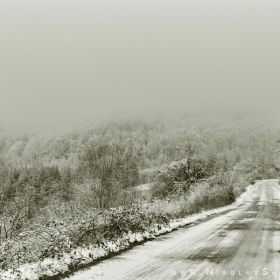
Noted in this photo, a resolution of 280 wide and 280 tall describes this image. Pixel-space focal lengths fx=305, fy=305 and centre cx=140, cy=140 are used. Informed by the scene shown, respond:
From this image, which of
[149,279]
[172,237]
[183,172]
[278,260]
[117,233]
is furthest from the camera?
[183,172]

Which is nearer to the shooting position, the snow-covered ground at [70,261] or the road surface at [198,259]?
the snow-covered ground at [70,261]

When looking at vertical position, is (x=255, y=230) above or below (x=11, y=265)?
below

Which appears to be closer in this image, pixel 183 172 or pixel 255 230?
pixel 255 230

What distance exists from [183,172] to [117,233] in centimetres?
2131

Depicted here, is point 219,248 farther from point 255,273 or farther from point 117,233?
point 117,233

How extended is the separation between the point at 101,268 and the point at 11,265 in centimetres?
201

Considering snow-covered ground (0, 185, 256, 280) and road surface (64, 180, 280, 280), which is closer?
snow-covered ground (0, 185, 256, 280)

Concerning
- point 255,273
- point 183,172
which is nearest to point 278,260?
point 255,273

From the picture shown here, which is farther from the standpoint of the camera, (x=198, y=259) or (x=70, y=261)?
(x=198, y=259)

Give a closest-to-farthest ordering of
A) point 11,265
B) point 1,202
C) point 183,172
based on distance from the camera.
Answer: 1. point 11,265
2. point 1,202
3. point 183,172

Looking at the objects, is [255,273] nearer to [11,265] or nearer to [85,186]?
[11,265]

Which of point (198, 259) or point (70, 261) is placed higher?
point (70, 261)

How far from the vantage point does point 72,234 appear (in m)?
9.01

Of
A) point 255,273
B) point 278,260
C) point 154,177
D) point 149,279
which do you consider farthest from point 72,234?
point 154,177
